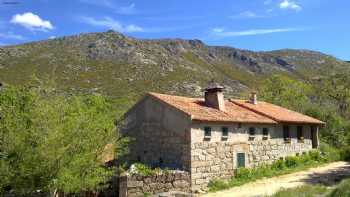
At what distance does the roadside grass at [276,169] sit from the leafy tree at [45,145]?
937 cm

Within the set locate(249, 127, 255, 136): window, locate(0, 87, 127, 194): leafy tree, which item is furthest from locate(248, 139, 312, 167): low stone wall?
locate(0, 87, 127, 194): leafy tree

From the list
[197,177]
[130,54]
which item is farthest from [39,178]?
[130,54]

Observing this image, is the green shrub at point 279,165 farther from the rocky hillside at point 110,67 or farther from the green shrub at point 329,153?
the rocky hillside at point 110,67

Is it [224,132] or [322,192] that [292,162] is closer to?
[224,132]

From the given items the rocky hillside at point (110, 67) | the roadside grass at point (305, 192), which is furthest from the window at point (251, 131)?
the rocky hillside at point (110, 67)

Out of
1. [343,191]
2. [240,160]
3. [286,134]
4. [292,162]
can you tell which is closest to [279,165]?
[292,162]

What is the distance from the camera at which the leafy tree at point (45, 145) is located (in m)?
14.2

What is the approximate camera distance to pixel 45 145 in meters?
14.3

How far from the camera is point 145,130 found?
26.5 metres

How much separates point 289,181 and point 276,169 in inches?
161

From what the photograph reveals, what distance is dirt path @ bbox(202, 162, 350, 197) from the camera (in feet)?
70.7

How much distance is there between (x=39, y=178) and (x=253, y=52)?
179m

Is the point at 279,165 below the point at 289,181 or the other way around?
the other way around

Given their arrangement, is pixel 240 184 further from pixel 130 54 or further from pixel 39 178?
pixel 130 54
